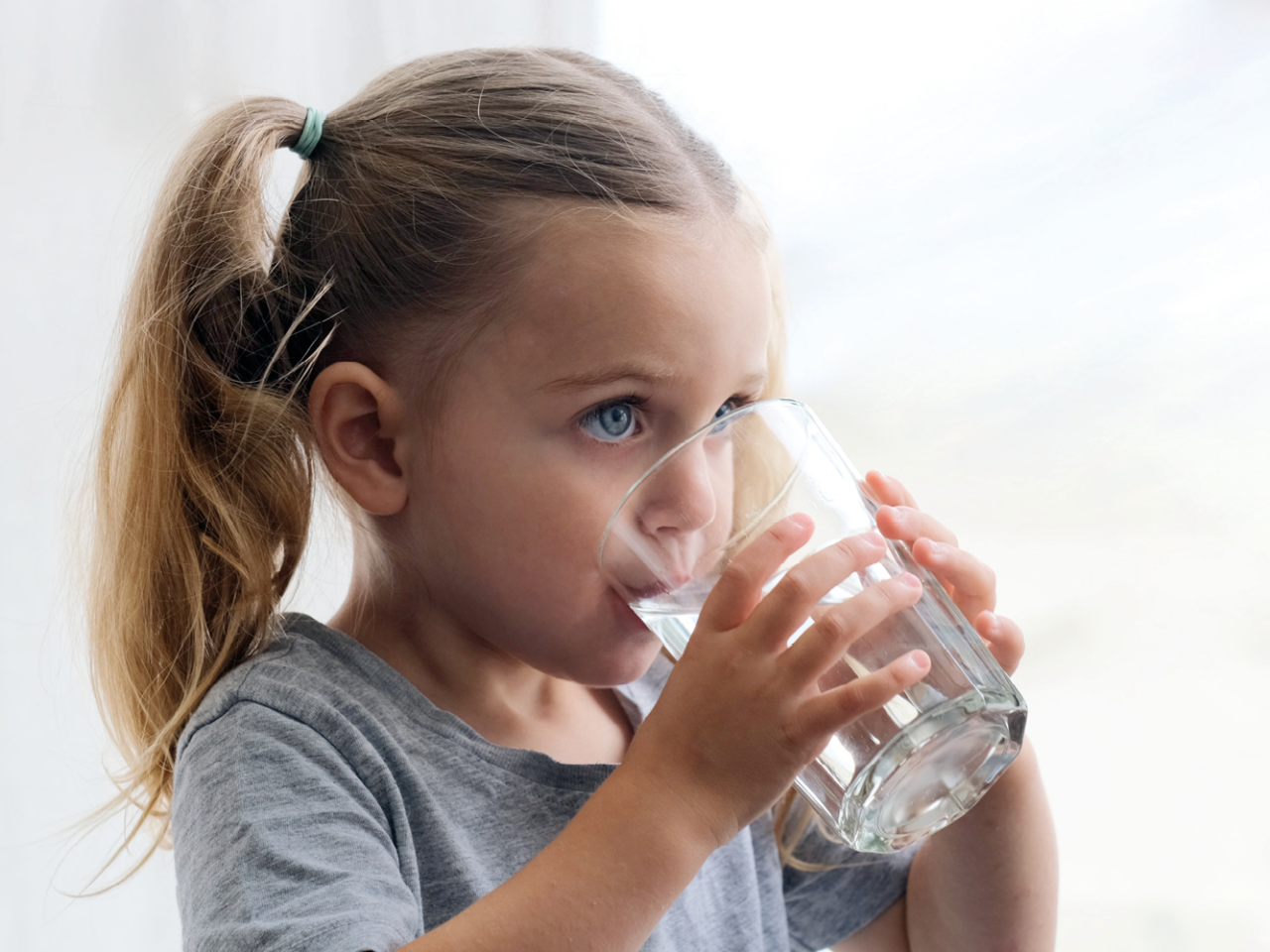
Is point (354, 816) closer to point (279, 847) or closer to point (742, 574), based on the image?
point (279, 847)

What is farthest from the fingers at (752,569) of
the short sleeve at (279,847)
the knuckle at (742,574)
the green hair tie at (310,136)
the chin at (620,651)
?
the green hair tie at (310,136)

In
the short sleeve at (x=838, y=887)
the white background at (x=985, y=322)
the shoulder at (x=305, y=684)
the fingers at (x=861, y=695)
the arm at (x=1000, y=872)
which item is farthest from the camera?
the white background at (x=985, y=322)

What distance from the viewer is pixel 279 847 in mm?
569

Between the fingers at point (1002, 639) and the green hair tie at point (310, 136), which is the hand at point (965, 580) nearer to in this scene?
the fingers at point (1002, 639)

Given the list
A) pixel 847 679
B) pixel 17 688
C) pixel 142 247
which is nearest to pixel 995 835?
pixel 847 679

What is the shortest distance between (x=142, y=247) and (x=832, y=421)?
0.73 metres

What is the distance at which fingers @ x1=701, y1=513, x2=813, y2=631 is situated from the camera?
0.55m

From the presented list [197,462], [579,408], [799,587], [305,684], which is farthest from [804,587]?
[197,462]

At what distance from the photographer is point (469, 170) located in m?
0.74

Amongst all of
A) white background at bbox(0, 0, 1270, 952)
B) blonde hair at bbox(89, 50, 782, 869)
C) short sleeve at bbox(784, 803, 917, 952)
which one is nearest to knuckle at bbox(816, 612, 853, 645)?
blonde hair at bbox(89, 50, 782, 869)

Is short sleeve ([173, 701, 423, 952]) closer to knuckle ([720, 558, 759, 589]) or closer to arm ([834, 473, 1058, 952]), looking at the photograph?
knuckle ([720, 558, 759, 589])

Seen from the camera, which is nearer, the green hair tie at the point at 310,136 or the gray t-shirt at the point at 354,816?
the gray t-shirt at the point at 354,816

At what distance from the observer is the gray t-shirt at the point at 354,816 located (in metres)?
0.56

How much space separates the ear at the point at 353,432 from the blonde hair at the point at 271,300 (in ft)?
0.06
